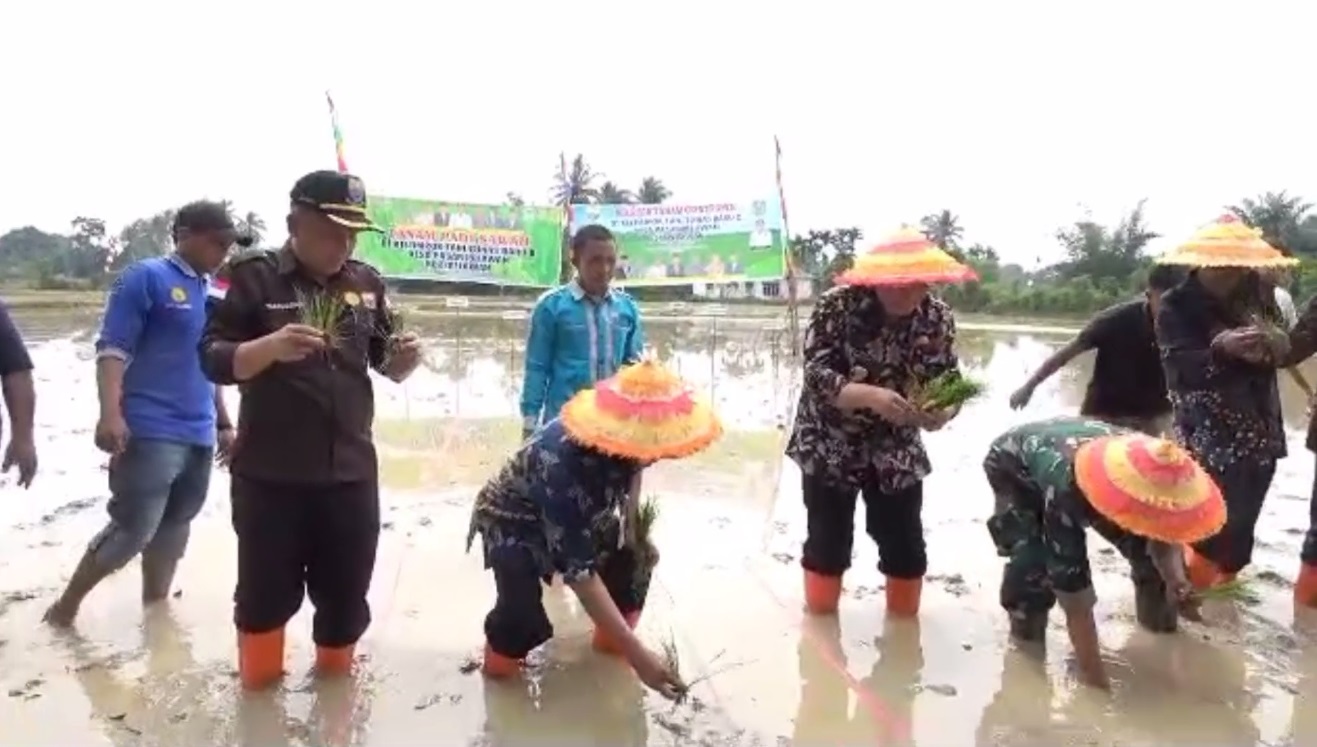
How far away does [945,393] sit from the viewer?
3727mm

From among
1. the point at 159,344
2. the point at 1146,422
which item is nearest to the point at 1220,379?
the point at 1146,422

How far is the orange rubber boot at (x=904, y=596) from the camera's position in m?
4.26

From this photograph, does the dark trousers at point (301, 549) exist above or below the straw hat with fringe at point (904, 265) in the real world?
below

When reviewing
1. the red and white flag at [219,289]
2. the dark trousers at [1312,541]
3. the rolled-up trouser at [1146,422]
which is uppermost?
the red and white flag at [219,289]

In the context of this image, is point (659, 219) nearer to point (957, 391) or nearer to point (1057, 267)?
point (957, 391)

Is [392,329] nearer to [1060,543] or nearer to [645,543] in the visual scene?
[645,543]

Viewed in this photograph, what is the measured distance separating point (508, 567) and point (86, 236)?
6049 cm

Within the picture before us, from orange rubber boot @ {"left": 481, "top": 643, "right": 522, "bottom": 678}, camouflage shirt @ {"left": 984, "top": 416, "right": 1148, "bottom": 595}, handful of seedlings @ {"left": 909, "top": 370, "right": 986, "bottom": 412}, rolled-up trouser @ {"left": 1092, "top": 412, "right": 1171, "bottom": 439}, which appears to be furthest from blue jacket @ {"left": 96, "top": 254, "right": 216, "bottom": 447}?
rolled-up trouser @ {"left": 1092, "top": 412, "right": 1171, "bottom": 439}

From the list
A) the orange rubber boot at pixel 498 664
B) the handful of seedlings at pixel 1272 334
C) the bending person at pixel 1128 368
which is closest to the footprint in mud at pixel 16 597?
the orange rubber boot at pixel 498 664

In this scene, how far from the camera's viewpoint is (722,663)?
3.79 meters

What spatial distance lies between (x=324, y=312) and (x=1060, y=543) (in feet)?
8.06

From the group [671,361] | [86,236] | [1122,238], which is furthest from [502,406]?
[86,236]

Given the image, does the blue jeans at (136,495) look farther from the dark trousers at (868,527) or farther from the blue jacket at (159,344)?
the dark trousers at (868,527)

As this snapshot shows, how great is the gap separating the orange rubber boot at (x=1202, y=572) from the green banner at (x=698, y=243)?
9374 mm
